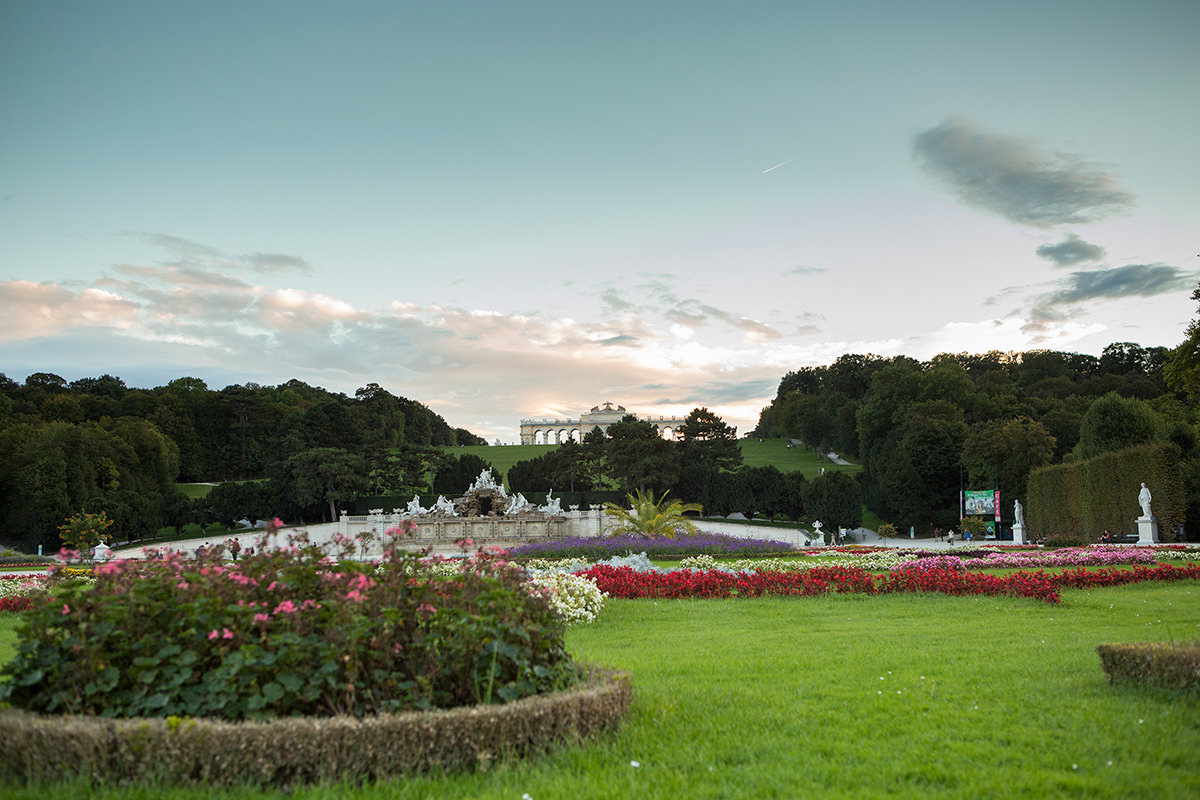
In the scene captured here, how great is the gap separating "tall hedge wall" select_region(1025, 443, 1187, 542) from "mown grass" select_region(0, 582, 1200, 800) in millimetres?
19568

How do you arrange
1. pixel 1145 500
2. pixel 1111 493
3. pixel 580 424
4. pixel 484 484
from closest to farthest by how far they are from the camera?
pixel 1145 500 → pixel 1111 493 → pixel 484 484 → pixel 580 424

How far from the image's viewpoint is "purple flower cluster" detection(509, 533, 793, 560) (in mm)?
24359

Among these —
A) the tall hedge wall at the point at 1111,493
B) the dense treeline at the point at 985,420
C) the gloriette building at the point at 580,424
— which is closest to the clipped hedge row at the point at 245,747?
the dense treeline at the point at 985,420

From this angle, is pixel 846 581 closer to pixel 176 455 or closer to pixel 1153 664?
pixel 1153 664

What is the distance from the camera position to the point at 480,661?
4.84 metres

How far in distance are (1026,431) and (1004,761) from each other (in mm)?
43962

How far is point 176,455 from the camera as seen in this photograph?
57344 millimetres

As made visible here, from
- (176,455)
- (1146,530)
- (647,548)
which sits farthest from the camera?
(176,455)

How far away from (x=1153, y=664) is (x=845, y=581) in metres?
9.04

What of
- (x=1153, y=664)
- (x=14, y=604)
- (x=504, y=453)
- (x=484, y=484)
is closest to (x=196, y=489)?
(x=504, y=453)

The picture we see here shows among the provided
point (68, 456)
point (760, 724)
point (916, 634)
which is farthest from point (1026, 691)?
point (68, 456)

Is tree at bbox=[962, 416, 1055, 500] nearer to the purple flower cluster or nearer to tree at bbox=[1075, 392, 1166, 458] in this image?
tree at bbox=[1075, 392, 1166, 458]

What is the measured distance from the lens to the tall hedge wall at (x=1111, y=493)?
25.4 meters

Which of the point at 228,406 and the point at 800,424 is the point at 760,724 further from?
the point at 800,424
